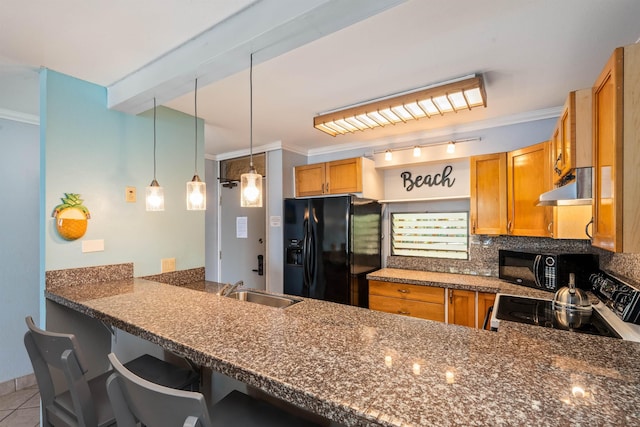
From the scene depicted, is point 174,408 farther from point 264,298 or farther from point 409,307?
point 409,307

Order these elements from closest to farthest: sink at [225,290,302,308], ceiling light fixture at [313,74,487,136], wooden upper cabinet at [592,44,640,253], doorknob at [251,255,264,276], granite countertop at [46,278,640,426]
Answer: granite countertop at [46,278,640,426]
wooden upper cabinet at [592,44,640,253]
sink at [225,290,302,308]
ceiling light fixture at [313,74,487,136]
doorknob at [251,255,264,276]

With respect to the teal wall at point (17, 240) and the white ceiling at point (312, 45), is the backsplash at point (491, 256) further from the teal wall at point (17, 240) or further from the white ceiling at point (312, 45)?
the teal wall at point (17, 240)

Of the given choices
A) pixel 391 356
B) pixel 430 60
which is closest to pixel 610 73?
pixel 430 60

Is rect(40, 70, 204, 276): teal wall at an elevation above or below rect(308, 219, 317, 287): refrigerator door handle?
above

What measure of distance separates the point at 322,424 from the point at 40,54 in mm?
2347

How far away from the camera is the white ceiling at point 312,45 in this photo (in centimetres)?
132

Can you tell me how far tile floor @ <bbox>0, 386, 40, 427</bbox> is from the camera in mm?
2090

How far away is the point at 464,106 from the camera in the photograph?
7.46 feet

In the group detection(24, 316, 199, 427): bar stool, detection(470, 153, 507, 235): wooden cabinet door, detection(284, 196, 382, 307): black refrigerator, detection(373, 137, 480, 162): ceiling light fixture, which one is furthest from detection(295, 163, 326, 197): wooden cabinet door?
detection(24, 316, 199, 427): bar stool

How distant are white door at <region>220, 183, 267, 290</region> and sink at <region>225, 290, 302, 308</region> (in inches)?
76.4

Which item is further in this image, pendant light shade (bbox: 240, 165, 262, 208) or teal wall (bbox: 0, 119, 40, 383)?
teal wall (bbox: 0, 119, 40, 383)

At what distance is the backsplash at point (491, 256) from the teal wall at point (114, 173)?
7.31ft

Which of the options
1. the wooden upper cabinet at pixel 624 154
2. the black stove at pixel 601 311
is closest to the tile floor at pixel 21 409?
the black stove at pixel 601 311

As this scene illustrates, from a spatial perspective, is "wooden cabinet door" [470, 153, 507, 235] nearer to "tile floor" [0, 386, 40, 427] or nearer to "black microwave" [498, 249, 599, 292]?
"black microwave" [498, 249, 599, 292]
